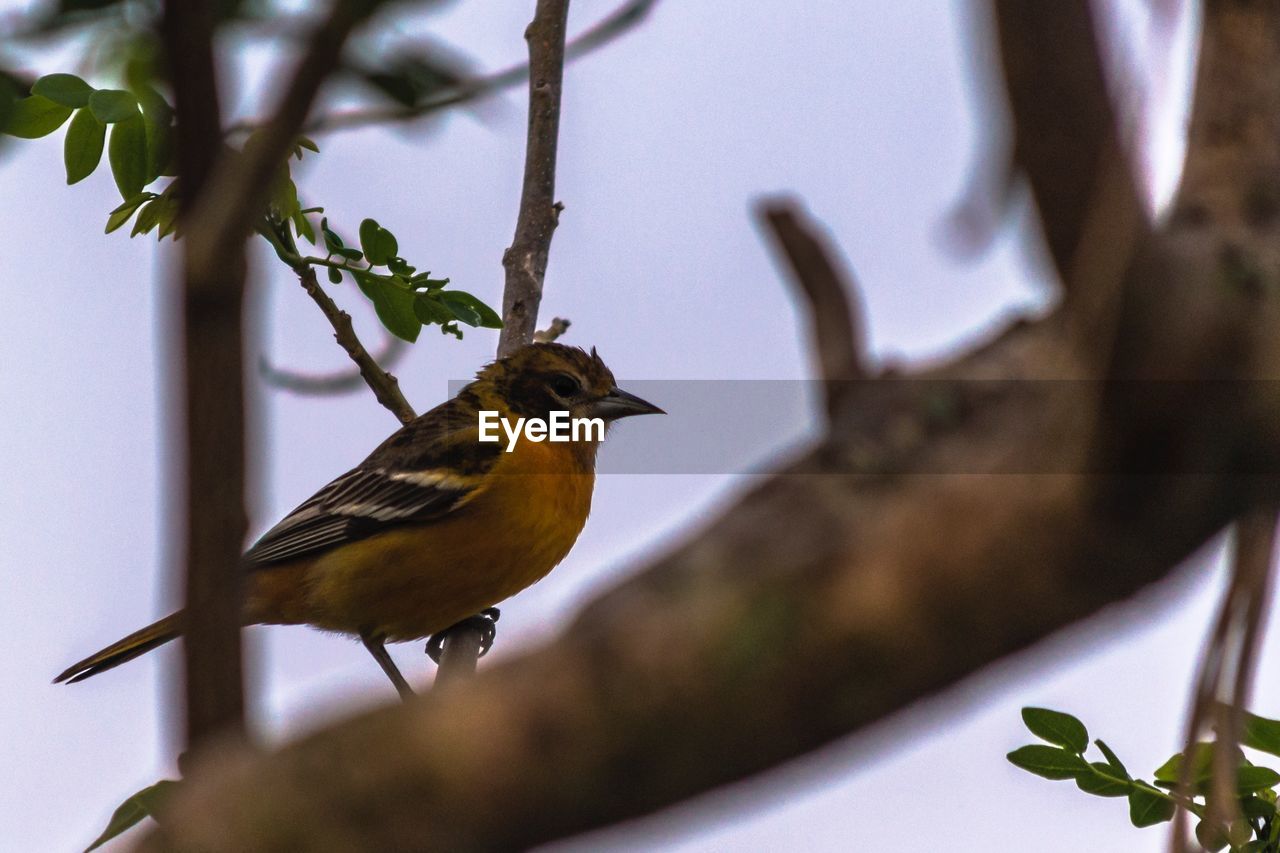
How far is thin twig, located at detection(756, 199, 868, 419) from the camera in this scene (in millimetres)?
1726

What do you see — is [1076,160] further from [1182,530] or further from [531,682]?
[531,682]

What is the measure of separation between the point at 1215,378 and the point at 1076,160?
0.88 feet

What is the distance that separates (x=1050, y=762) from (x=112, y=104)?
3.46 meters

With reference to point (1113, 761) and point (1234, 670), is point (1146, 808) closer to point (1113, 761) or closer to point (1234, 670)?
point (1113, 761)

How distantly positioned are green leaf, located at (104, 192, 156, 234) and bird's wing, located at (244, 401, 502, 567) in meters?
2.69

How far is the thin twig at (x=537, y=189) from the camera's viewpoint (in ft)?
20.4

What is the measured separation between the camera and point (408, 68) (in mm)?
2236

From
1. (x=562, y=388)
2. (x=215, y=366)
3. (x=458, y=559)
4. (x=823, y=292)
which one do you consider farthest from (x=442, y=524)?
(x=215, y=366)

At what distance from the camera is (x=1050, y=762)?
3723mm

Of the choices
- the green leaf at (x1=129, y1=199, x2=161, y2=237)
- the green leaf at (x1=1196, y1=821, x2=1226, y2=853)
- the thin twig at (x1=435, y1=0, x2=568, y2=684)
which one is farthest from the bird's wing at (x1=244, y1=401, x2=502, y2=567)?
the green leaf at (x1=1196, y1=821, x2=1226, y2=853)

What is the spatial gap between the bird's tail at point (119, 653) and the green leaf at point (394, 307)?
8.18ft

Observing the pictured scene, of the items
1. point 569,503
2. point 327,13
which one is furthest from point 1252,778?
point 569,503

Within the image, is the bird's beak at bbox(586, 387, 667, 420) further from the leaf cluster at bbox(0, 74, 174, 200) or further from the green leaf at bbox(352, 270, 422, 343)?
the leaf cluster at bbox(0, 74, 174, 200)

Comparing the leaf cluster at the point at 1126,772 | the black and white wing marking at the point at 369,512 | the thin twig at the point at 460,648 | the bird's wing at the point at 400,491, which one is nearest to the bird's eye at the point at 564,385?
the bird's wing at the point at 400,491
